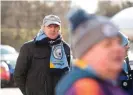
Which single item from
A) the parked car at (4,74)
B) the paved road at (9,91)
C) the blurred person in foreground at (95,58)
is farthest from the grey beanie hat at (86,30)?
the parked car at (4,74)

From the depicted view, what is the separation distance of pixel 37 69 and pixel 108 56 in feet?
10.5

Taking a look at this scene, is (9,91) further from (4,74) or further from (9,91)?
(4,74)

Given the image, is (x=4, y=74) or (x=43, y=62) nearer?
(x=43, y=62)

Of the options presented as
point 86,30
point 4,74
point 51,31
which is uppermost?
point 51,31

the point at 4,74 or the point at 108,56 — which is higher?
the point at 108,56

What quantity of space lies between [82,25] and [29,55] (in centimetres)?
319

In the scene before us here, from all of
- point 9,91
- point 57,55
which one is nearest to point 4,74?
point 9,91

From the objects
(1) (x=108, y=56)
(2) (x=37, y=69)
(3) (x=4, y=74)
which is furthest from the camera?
(3) (x=4, y=74)

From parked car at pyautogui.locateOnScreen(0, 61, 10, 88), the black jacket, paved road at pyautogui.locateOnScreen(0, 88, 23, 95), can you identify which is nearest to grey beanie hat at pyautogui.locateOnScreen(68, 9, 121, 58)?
the black jacket

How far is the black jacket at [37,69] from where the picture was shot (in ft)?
16.2

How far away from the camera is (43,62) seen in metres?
4.95

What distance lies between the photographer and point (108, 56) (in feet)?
5.83

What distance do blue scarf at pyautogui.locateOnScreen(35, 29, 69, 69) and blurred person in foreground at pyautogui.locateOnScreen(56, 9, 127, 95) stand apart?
3124mm

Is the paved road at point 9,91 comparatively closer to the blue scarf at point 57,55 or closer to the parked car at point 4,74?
the parked car at point 4,74
